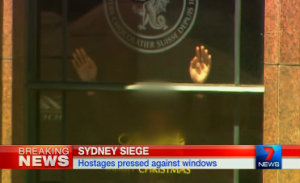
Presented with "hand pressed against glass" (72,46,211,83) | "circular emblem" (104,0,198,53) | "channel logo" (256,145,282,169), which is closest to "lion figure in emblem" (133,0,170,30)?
"circular emblem" (104,0,198,53)

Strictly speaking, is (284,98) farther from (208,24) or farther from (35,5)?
(35,5)

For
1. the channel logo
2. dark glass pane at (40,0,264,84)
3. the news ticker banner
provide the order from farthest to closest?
dark glass pane at (40,0,264,84) < the channel logo < the news ticker banner

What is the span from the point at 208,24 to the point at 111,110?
1.87 metres

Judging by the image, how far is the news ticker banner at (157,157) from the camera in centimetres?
682

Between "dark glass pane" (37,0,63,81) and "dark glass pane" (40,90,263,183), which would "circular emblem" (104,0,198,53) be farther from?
"dark glass pane" (37,0,63,81)

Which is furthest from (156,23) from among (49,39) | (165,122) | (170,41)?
(49,39)

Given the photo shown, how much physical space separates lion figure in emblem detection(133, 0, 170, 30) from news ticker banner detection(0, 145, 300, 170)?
5.75ft

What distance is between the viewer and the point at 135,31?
7.10 metres

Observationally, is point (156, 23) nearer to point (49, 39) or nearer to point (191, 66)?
point (191, 66)

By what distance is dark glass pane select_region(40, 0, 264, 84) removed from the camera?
23.1ft

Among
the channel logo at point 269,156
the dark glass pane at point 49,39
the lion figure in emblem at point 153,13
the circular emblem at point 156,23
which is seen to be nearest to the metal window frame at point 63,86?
the dark glass pane at point 49,39

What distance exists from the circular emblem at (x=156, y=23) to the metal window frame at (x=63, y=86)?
0.61 m

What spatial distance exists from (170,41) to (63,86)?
1.66m

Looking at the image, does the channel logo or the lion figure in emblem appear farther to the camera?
the lion figure in emblem
